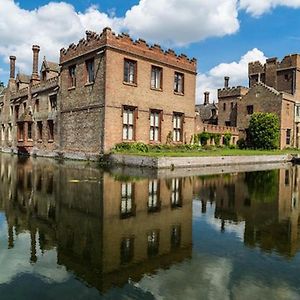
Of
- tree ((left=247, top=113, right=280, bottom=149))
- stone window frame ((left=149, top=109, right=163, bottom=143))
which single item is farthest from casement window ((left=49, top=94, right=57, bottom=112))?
tree ((left=247, top=113, right=280, bottom=149))

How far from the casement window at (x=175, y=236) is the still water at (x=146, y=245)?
2cm

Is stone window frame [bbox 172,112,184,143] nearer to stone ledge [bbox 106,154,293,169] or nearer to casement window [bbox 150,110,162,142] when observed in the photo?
casement window [bbox 150,110,162,142]

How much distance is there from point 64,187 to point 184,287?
30.1ft

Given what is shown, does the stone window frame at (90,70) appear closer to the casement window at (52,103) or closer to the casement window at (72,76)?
the casement window at (72,76)

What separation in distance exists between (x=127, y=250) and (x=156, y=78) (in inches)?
1028

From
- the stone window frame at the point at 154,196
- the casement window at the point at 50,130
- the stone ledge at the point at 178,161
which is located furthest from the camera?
the casement window at the point at 50,130

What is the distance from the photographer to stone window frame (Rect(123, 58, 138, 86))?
28.1m

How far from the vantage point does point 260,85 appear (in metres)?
44.3

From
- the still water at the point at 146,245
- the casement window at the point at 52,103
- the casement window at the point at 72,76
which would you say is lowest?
the still water at the point at 146,245

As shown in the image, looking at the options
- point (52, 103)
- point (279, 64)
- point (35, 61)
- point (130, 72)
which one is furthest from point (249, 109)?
point (35, 61)

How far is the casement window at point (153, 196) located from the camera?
385 inches

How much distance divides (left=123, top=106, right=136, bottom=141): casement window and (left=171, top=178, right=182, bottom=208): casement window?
12612 mm

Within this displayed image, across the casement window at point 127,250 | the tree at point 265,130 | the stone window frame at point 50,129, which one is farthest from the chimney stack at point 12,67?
the casement window at point 127,250

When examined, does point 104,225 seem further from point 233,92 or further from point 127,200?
point 233,92
